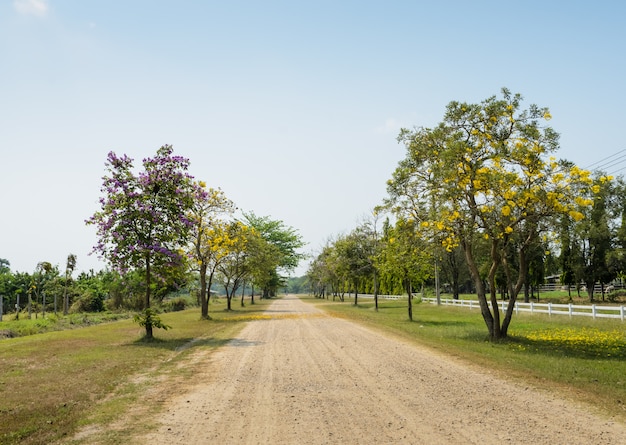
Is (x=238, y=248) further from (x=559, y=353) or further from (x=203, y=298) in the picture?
(x=559, y=353)

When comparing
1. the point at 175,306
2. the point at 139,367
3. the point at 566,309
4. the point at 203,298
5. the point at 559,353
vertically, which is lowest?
the point at 175,306

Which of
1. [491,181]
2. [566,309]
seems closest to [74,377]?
[491,181]

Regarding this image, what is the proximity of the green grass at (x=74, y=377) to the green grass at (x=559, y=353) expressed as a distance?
7988 mm

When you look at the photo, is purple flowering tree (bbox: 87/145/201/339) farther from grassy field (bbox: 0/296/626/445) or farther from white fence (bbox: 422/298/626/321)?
white fence (bbox: 422/298/626/321)

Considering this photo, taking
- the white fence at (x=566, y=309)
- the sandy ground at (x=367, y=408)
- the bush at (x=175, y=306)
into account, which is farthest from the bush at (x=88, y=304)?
the sandy ground at (x=367, y=408)

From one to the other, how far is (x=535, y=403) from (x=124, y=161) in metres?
16.8

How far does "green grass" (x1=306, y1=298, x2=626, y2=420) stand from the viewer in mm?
9898

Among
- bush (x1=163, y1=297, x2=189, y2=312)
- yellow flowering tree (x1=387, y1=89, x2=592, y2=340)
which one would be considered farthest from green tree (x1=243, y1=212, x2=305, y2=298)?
yellow flowering tree (x1=387, y1=89, x2=592, y2=340)

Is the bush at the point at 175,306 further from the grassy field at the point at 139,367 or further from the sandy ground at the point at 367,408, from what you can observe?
the sandy ground at the point at 367,408

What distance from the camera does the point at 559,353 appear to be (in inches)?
597

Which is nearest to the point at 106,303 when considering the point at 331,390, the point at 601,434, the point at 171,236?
the point at 171,236

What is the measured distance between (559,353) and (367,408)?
385 inches

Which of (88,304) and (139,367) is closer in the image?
(139,367)

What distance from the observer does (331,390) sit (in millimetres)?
9578
